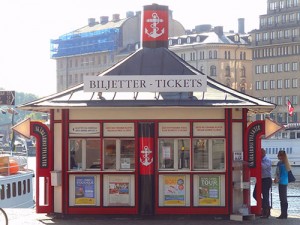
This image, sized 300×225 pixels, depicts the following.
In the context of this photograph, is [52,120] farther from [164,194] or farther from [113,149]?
[164,194]

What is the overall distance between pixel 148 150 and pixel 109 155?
968 mm

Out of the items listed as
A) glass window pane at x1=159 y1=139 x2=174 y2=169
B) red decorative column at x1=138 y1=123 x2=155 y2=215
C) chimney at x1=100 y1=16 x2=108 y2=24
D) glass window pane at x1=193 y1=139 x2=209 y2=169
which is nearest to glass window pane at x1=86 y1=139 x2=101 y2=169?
red decorative column at x1=138 y1=123 x2=155 y2=215

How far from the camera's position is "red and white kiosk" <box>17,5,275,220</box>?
80.3 ft

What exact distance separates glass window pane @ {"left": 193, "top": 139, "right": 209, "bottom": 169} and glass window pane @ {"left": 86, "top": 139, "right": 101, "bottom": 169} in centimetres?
224

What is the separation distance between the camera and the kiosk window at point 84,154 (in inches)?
976

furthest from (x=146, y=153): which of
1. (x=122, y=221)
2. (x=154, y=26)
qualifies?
(x=154, y=26)

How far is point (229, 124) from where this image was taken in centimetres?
2448

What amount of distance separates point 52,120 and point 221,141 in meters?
3.99

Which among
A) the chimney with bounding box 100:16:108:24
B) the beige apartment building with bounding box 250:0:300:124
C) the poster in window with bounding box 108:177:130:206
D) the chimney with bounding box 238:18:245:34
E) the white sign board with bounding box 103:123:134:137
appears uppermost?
the chimney with bounding box 100:16:108:24

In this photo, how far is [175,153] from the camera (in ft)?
80.9

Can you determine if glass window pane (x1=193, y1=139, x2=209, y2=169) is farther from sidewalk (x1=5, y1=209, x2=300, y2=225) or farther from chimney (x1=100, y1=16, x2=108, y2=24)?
chimney (x1=100, y1=16, x2=108, y2=24)

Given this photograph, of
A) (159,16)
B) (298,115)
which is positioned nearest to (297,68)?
(298,115)

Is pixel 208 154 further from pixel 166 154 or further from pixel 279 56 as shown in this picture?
pixel 279 56

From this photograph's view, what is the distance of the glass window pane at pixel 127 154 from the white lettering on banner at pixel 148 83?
1.28 metres
